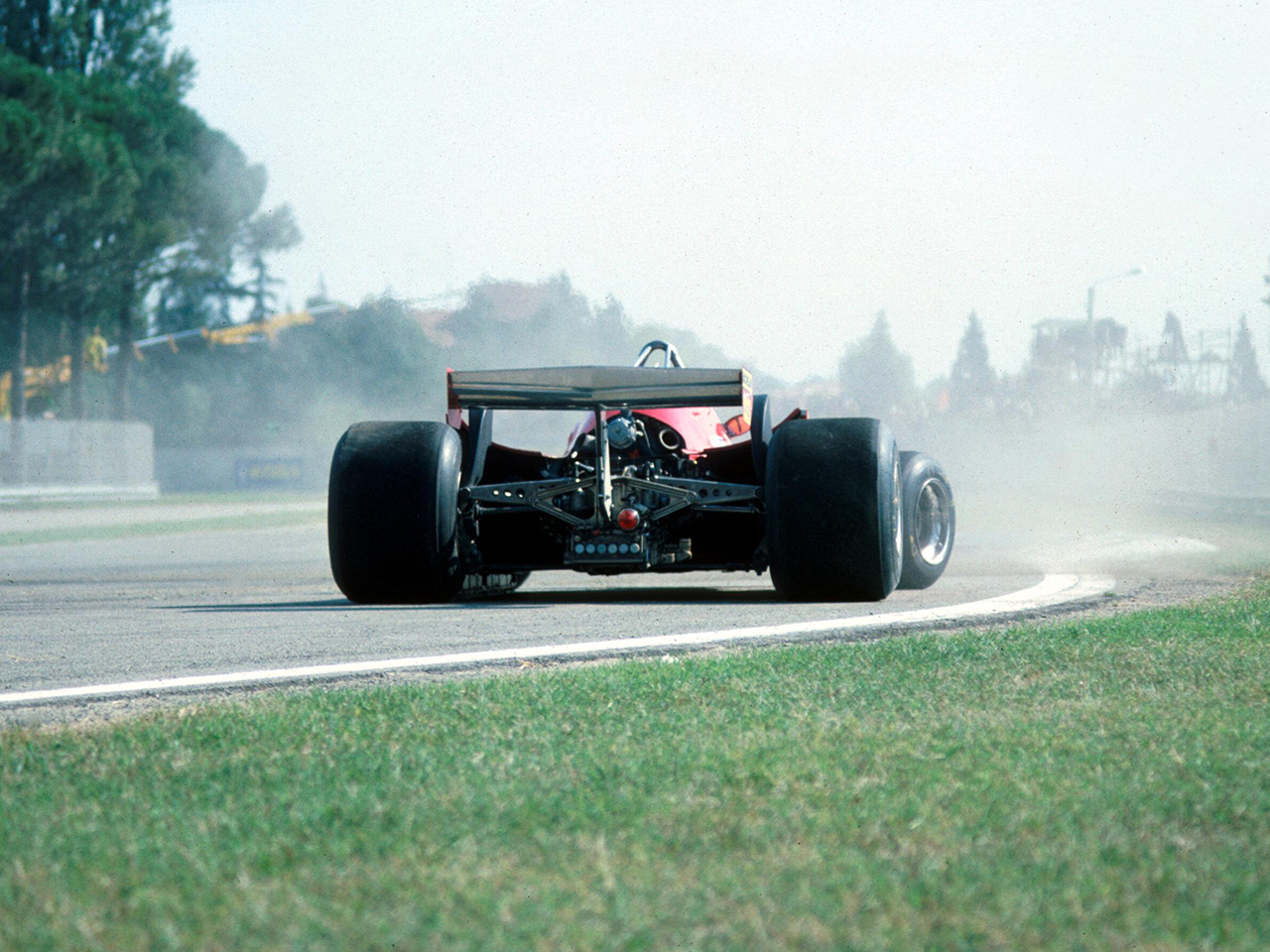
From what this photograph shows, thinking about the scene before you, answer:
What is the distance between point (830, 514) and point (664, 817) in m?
5.57

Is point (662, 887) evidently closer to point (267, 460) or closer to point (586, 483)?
point (586, 483)

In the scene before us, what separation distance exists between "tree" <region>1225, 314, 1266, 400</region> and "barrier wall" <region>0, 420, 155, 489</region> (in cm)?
4079

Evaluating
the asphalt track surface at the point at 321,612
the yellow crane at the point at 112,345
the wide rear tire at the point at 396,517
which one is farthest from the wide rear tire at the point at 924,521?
the yellow crane at the point at 112,345

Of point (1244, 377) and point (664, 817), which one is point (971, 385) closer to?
point (1244, 377)

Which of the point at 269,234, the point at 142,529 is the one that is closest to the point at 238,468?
the point at 269,234

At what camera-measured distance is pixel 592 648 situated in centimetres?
691

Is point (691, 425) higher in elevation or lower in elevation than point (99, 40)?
lower

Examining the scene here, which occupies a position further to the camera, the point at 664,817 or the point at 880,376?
the point at 880,376

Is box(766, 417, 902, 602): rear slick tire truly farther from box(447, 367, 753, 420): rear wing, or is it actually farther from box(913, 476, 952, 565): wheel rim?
box(913, 476, 952, 565): wheel rim

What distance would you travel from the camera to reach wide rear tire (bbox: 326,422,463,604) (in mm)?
9383

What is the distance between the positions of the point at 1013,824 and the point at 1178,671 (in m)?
2.54

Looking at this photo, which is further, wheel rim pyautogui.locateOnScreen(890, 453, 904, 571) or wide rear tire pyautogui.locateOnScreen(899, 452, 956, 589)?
wide rear tire pyautogui.locateOnScreen(899, 452, 956, 589)

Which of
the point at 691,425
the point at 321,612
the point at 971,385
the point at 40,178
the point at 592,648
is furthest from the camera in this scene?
the point at 971,385

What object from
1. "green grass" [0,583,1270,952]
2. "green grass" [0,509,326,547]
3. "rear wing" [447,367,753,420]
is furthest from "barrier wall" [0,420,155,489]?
"green grass" [0,583,1270,952]
